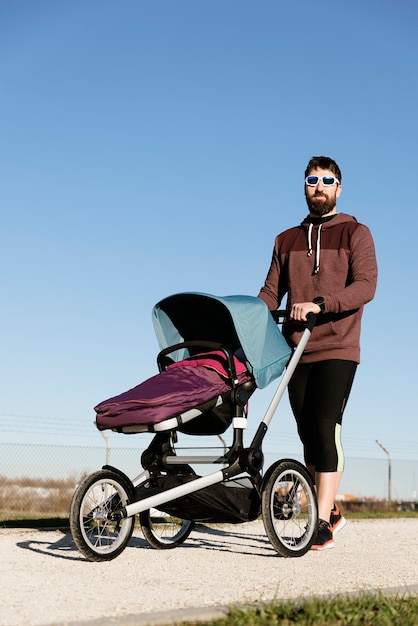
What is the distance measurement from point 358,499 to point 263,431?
40.6 feet

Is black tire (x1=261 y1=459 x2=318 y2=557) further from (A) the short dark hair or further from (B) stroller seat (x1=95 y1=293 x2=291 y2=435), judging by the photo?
(A) the short dark hair


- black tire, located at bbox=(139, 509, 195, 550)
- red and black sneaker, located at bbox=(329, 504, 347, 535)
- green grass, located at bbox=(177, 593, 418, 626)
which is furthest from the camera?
red and black sneaker, located at bbox=(329, 504, 347, 535)

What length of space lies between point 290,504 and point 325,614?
6.97ft

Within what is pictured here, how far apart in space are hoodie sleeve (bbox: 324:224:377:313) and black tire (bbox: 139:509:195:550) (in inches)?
70.0

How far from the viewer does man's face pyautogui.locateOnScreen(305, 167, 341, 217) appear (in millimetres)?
6434

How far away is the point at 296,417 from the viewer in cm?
638

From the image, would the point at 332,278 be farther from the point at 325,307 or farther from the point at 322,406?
the point at 322,406

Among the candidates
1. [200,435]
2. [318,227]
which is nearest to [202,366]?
[200,435]

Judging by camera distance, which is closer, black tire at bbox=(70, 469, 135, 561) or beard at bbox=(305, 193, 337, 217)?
black tire at bbox=(70, 469, 135, 561)

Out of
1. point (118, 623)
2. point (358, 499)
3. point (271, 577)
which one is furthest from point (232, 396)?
point (358, 499)

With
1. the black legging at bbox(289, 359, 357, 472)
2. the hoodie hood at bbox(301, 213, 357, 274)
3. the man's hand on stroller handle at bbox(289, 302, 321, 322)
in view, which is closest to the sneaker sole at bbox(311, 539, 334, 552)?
the black legging at bbox(289, 359, 357, 472)

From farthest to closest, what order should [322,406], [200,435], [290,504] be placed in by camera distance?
[322,406] < [200,435] < [290,504]

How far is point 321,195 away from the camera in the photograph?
6.45 metres

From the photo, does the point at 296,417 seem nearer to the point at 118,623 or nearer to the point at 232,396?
the point at 232,396
